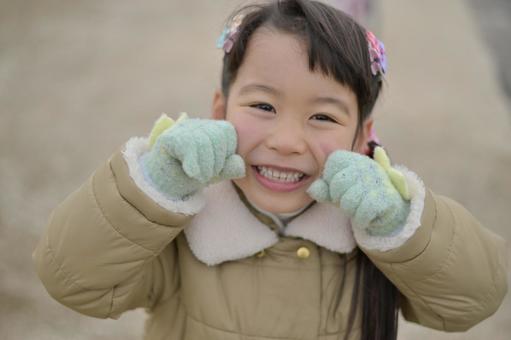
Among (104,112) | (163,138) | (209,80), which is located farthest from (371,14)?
(163,138)

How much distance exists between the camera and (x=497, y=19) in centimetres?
940

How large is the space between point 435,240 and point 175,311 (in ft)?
2.29

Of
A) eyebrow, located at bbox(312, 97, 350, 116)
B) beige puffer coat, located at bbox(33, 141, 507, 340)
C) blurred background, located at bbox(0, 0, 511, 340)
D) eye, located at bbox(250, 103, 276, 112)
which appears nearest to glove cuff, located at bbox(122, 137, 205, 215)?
beige puffer coat, located at bbox(33, 141, 507, 340)

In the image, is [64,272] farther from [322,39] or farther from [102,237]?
[322,39]

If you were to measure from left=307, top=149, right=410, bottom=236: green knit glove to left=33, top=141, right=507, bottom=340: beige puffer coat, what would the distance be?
0.04m

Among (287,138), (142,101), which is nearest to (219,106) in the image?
(287,138)

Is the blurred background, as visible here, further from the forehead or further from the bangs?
the forehead

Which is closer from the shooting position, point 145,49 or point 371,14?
point 371,14

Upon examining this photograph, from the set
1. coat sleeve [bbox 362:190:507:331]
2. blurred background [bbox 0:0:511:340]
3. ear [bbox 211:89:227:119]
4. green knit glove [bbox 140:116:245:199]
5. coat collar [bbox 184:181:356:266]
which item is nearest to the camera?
green knit glove [bbox 140:116:245:199]

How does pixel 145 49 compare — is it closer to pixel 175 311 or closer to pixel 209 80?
pixel 209 80

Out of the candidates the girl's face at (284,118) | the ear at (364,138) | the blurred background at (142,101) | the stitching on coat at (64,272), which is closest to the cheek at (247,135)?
the girl's face at (284,118)

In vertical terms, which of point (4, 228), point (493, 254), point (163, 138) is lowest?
point (4, 228)

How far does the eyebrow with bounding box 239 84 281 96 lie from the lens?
1676 millimetres

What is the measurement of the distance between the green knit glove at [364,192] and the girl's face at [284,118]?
0.24 feet
